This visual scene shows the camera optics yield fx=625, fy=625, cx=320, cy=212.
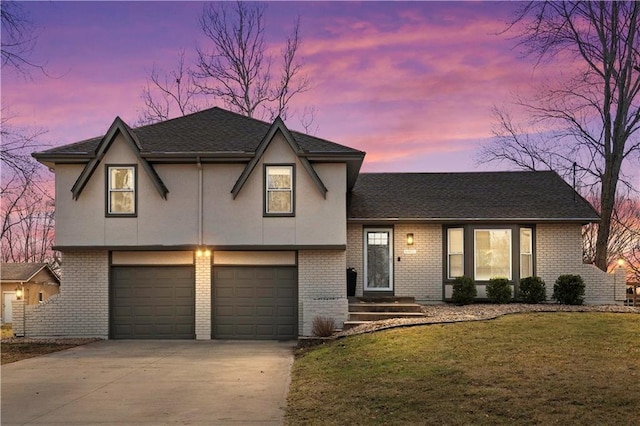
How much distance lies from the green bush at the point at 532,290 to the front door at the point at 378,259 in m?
4.70

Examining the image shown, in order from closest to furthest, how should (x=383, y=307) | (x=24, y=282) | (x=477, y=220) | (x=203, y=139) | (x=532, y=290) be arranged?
(x=383, y=307) → (x=203, y=139) → (x=532, y=290) → (x=477, y=220) → (x=24, y=282)

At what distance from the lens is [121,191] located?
2022cm

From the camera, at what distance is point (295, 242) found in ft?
66.0

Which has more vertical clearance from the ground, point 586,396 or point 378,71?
point 378,71

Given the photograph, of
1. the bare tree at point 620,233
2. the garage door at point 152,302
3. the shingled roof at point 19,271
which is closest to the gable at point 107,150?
the garage door at point 152,302

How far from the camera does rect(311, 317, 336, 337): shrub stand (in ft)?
59.7

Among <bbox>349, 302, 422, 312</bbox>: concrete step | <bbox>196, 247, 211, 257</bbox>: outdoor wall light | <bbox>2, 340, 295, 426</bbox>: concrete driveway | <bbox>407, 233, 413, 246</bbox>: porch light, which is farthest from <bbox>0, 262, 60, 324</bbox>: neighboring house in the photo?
<bbox>349, 302, 422, 312</bbox>: concrete step

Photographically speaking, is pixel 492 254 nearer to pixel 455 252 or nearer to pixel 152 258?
pixel 455 252

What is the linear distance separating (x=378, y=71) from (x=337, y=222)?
6.49 m

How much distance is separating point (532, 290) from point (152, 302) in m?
13.0

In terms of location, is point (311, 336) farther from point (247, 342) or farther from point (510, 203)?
point (510, 203)

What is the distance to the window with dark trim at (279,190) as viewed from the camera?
2022cm

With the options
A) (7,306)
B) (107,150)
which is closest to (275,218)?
(107,150)

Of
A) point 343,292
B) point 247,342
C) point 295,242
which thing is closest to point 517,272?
point 343,292
